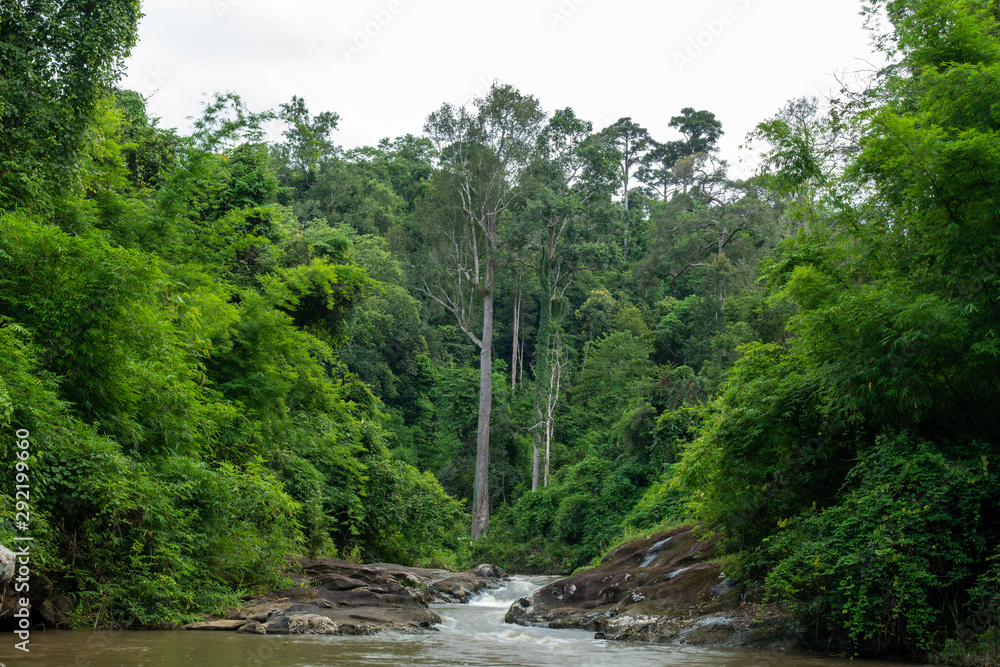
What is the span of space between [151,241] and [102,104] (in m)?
2.51

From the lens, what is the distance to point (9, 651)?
237 inches

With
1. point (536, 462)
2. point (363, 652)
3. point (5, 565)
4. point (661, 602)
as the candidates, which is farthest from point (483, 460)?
point (5, 565)

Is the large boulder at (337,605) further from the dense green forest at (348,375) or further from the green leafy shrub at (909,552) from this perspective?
the green leafy shrub at (909,552)

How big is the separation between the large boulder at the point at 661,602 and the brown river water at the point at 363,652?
0.50 m

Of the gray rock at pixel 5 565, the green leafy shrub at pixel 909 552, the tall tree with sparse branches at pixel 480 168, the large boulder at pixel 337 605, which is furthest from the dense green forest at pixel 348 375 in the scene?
the tall tree with sparse branches at pixel 480 168

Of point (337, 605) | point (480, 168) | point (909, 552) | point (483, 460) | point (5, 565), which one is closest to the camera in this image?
point (5, 565)

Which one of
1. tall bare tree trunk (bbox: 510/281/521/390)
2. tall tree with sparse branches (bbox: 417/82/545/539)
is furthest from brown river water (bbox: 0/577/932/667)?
tall bare tree trunk (bbox: 510/281/521/390)

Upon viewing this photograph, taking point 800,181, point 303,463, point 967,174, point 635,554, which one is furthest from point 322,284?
point 967,174

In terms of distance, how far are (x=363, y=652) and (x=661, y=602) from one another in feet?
17.4

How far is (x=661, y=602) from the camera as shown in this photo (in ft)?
37.1

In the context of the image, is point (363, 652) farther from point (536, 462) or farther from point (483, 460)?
point (536, 462)

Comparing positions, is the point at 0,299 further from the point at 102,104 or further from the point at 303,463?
the point at 303,463

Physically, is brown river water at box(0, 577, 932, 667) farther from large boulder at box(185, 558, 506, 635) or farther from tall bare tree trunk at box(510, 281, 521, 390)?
tall bare tree trunk at box(510, 281, 521, 390)

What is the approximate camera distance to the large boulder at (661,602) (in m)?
9.64
